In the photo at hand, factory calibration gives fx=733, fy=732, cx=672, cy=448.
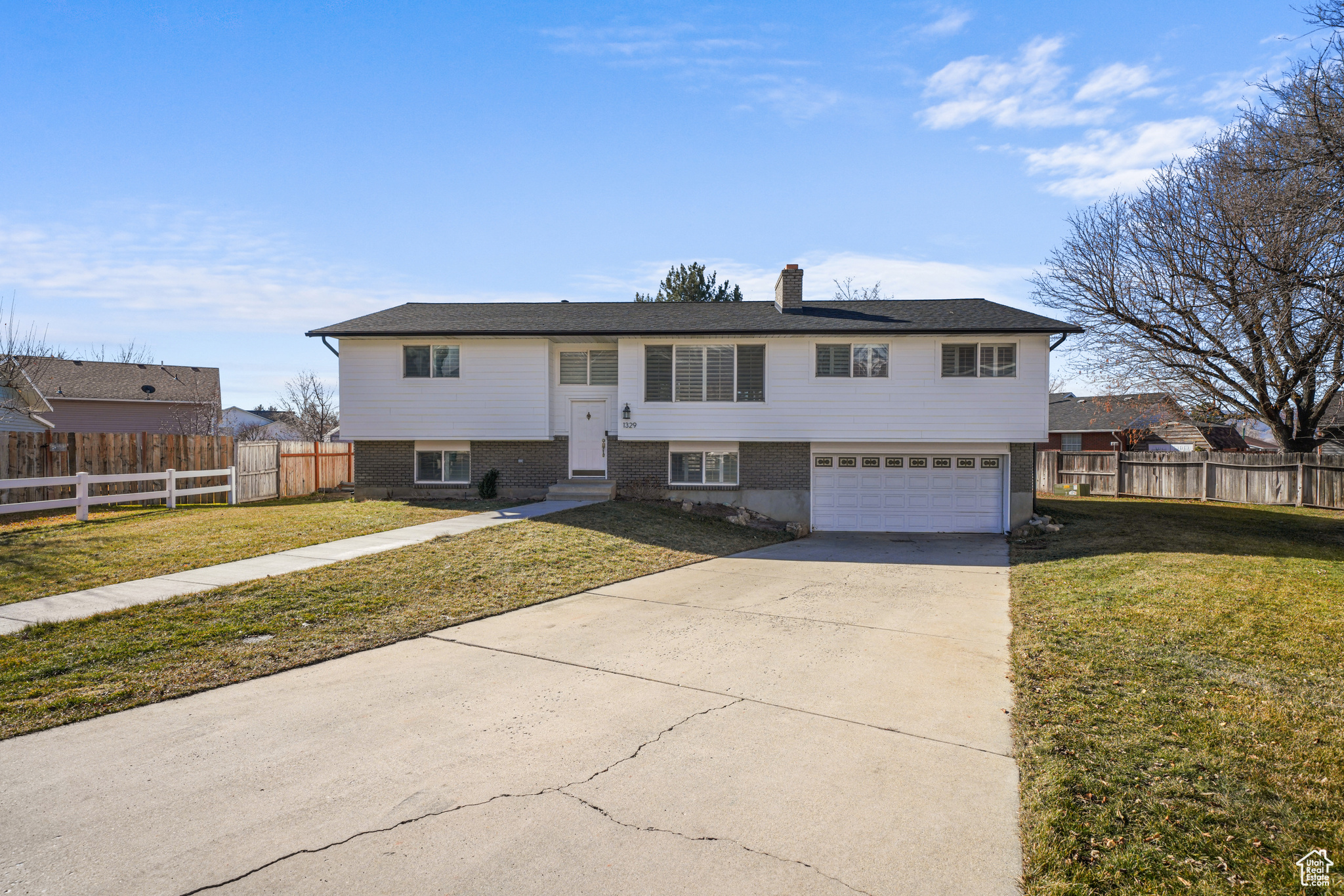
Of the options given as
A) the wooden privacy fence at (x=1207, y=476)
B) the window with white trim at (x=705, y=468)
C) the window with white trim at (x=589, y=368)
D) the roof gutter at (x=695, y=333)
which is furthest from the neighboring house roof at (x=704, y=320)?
the wooden privacy fence at (x=1207, y=476)

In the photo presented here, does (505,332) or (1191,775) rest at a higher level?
(505,332)

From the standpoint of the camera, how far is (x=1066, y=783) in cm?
438

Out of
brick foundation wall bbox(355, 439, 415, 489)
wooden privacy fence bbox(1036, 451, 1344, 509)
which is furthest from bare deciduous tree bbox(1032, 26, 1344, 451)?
brick foundation wall bbox(355, 439, 415, 489)

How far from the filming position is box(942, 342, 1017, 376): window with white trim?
18.4 meters

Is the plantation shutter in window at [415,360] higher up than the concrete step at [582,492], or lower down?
higher up

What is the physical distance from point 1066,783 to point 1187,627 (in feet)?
15.7

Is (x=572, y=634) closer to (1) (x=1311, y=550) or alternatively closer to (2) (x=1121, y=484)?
(1) (x=1311, y=550)

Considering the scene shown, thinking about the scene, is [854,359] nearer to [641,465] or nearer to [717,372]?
[717,372]

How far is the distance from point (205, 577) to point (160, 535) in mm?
4136

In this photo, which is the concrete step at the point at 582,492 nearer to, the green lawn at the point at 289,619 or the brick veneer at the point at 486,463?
the brick veneer at the point at 486,463

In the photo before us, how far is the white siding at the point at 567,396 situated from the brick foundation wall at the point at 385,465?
401 centimetres

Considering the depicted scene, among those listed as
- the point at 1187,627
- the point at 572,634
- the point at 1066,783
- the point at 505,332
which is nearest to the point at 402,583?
the point at 572,634

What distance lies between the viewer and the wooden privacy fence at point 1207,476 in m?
21.8

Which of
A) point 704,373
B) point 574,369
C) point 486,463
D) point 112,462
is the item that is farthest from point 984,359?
point 112,462
